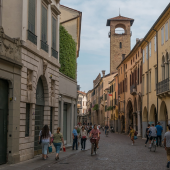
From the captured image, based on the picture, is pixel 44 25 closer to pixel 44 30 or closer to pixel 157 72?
pixel 44 30

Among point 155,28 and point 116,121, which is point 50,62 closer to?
point 155,28

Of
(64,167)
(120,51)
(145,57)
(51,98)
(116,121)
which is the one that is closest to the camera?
(64,167)

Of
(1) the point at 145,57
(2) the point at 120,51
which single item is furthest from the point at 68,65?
(2) the point at 120,51

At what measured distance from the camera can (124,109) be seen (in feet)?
173

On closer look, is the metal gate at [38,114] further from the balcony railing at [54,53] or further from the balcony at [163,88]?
the balcony at [163,88]

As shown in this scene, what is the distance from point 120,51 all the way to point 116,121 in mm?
17317

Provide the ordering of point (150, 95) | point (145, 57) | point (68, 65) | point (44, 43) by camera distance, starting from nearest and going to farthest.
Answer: point (44, 43), point (68, 65), point (150, 95), point (145, 57)

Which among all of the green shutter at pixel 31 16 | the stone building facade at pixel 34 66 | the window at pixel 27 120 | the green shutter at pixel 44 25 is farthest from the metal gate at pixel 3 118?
the green shutter at pixel 44 25

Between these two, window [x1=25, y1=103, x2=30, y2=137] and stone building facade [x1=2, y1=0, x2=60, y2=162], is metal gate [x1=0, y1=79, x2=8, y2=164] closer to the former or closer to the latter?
stone building facade [x1=2, y1=0, x2=60, y2=162]

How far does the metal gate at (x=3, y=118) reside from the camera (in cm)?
1266

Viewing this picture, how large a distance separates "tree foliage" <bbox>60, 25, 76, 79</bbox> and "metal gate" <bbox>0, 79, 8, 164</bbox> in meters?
10.2

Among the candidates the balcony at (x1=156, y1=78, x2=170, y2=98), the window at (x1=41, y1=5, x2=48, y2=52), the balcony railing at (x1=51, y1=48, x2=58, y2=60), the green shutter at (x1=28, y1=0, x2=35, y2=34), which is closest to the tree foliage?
the balcony railing at (x1=51, y1=48, x2=58, y2=60)

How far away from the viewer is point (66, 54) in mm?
23688

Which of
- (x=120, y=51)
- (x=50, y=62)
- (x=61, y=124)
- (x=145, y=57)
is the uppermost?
(x=120, y=51)
